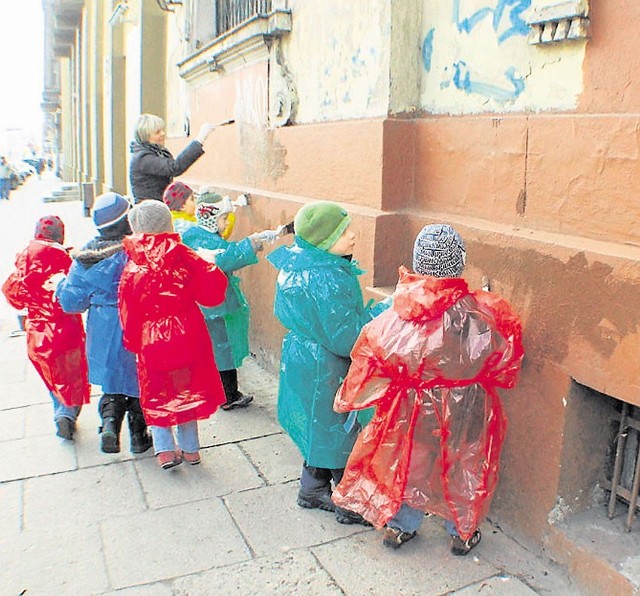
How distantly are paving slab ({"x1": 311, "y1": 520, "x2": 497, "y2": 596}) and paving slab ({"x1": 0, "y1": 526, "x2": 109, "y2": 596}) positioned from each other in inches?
34.2

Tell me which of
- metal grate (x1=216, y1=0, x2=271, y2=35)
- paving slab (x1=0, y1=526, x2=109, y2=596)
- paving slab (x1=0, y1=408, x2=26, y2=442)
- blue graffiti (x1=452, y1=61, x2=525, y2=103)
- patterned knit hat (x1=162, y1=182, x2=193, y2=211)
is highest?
metal grate (x1=216, y1=0, x2=271, y2=35)

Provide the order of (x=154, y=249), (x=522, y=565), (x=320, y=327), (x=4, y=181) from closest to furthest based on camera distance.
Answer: (x=522, y=565) → (x=320, y=327) → (x=154, y=249) → (x=4, y=181)

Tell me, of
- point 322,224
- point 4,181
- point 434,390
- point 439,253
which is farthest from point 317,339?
point 4,181

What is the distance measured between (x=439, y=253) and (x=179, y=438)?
183 cm

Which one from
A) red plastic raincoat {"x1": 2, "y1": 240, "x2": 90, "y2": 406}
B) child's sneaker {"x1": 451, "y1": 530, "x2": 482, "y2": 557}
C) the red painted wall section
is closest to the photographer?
the red painted wall section

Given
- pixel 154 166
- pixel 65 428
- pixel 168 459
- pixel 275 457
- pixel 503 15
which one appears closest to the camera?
pixel 503 15

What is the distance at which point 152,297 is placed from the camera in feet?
11.0

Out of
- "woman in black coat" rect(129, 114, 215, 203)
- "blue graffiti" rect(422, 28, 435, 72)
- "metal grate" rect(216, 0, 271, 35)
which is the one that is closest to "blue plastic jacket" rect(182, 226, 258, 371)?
"woman in black coat" rect(129, 114, 215, 203)

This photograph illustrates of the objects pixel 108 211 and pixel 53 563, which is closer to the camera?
pixel 53 563

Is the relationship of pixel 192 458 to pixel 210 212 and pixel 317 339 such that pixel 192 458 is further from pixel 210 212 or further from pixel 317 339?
pixel 210 212

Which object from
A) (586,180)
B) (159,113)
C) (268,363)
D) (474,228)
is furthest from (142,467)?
A: (159,113)

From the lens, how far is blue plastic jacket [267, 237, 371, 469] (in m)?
2.83

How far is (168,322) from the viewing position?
340cm

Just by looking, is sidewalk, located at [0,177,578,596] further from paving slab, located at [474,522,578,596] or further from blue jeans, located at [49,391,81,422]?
blue jeans, located at [49,391,81,422]
